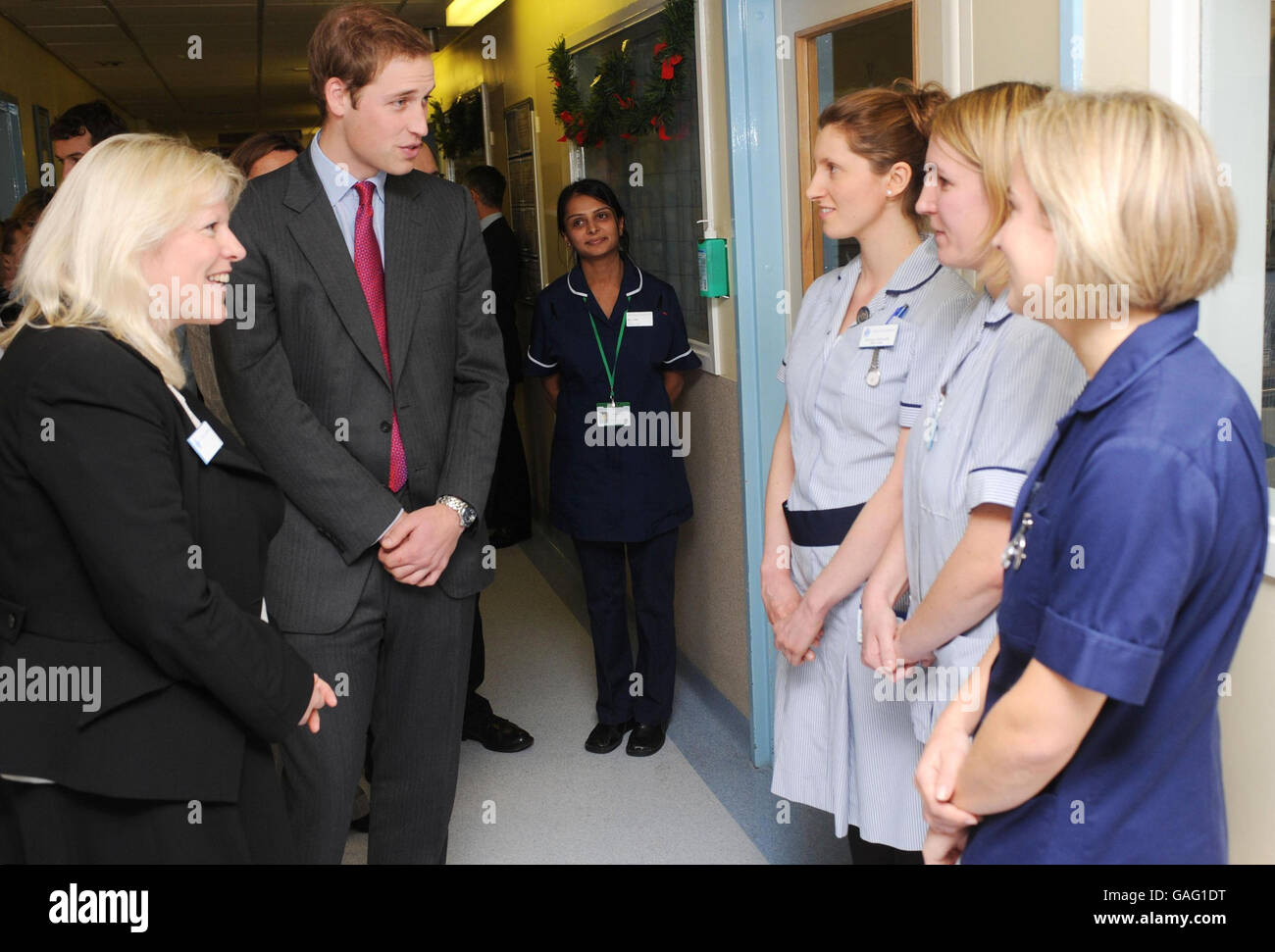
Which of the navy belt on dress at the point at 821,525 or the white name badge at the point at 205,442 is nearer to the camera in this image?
the white name badge at the point at 205,442

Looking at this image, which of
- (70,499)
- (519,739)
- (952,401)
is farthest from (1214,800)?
(519,739)

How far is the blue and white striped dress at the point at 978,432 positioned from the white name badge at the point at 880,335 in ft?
0.84

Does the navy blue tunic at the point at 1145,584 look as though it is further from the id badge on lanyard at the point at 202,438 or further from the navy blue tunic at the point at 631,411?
the navy blue tunic at the point at 631,411

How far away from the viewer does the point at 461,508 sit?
2230mm

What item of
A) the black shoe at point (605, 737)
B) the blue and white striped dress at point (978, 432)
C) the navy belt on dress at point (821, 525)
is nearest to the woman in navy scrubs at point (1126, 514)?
the blue and white striped dress at point (978, 432)

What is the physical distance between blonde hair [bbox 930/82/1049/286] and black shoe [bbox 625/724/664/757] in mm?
2184

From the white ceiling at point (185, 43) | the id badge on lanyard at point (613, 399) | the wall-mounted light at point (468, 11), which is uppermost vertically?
the white ceiling at point (185, 43)

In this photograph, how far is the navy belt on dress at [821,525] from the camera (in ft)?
6.79

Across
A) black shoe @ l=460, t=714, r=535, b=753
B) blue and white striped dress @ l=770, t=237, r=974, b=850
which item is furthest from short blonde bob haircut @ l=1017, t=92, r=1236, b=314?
black shoe @ l=460, t=714, r=535, b=753

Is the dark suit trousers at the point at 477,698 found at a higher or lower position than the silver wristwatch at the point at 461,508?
lower

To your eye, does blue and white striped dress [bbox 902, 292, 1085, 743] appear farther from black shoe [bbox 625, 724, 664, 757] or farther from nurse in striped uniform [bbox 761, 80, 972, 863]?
black shoe [bbox 625, 724, 664, 757]

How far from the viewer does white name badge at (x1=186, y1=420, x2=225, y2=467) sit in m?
1.53
